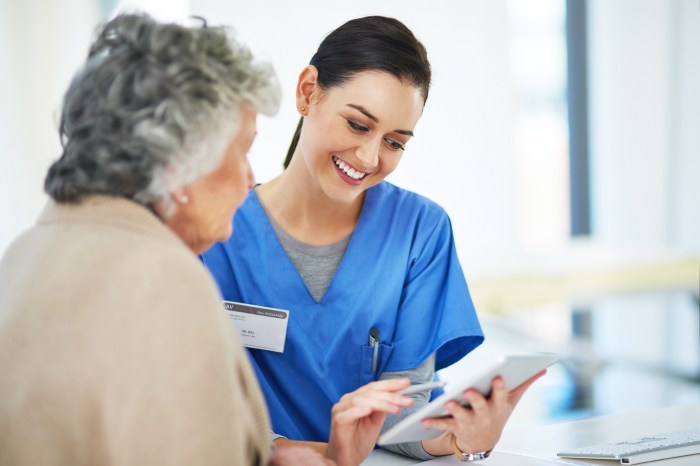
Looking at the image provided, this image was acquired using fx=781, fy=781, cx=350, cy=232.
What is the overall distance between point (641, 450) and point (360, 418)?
0.49 m

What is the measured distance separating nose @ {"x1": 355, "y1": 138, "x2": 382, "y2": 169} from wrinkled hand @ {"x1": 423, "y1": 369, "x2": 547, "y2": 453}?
512mm

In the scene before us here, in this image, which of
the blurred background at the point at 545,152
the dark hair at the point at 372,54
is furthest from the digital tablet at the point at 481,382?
the blurred background at the point at 545,152

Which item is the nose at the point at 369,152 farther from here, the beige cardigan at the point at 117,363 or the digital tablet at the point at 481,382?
the beige cardigan at the point at 117,363

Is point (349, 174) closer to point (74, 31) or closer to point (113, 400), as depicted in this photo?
point (113, 400)

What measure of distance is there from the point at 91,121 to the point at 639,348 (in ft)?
13.5

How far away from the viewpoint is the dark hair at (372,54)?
60.6 inches

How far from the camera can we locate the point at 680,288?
11.7 feet

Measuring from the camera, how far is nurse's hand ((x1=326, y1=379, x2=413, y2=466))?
1.27 metres

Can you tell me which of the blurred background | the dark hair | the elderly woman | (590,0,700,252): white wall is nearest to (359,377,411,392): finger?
the elderly woman

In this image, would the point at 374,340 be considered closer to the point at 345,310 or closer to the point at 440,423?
the point at 345,310

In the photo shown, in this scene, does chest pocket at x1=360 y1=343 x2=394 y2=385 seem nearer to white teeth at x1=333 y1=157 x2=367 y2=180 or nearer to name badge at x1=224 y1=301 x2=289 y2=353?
name badge at x1=224 y1=301 x2=289 y2=353

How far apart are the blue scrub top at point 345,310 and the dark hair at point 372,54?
330 mm

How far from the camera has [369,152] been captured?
60.0 inches

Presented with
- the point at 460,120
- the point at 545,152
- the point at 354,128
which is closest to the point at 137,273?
the point at 354,128
